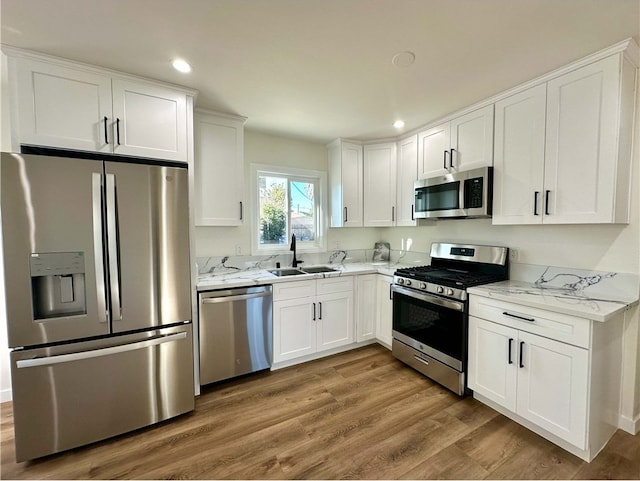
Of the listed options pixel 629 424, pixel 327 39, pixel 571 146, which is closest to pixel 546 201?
pixel 571 146

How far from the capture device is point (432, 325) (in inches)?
100

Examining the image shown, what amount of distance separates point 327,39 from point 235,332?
238cm

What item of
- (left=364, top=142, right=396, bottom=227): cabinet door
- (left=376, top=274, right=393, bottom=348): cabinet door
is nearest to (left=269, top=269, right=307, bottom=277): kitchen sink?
(left=376, top=274, right=393, bottom=348): cabinet door

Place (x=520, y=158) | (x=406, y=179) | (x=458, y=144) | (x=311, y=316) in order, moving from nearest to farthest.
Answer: (x=520, y=158) → (x=458, y=144) → (x=311, y=316) → (x=406, y=179)

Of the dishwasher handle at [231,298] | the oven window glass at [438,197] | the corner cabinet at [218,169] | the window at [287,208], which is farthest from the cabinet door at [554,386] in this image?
the corner cabinet at [218,169]

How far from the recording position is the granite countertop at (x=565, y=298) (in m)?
1.62

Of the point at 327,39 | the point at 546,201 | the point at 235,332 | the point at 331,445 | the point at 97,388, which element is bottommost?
the point at 331,445

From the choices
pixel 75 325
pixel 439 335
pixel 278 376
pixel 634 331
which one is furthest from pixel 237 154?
pixel 634 331

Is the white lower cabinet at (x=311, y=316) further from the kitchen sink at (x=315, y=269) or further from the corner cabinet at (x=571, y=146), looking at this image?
the corner cabinet at (x=571, y=146)

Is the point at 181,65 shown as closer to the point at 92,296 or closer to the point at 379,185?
the point at 92,296

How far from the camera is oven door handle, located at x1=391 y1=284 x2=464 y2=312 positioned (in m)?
2.29

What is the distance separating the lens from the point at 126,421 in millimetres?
1887

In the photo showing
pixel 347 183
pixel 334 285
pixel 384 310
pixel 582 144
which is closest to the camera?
pixel 582 144

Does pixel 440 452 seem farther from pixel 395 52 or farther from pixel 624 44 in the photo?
pixel 624 44
